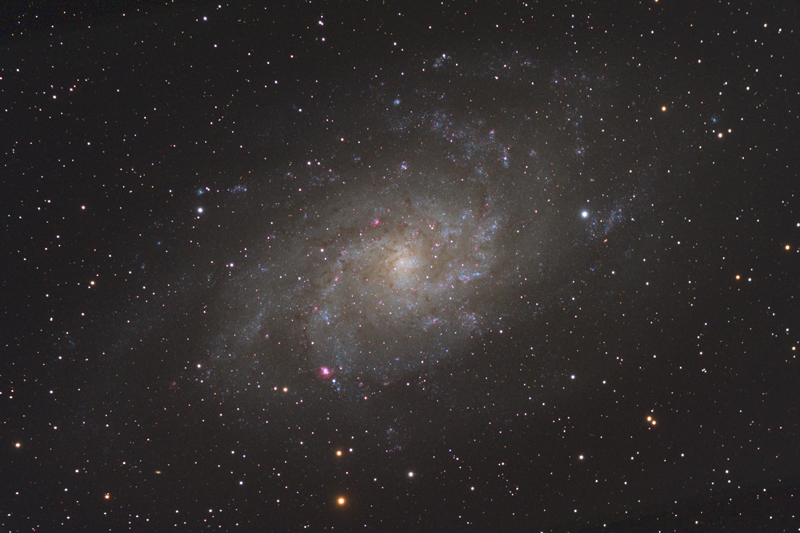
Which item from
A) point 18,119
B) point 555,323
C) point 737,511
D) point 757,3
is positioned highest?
point 18,119

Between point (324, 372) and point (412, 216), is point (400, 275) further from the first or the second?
point (324, 372)

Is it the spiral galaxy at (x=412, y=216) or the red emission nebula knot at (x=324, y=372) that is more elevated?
the spiral galaxy at (x=412, y=216)

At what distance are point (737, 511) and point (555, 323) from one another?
635mm

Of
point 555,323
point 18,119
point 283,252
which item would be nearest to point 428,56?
point 283,252

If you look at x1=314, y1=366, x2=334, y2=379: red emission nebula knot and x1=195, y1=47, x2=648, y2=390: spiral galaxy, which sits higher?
x1=195, y1=47, x2=648, y2=390: spiral galaxy

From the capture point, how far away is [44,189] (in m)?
0.77

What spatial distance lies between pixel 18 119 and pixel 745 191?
1.56 metres

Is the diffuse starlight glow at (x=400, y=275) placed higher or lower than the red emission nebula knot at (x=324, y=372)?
higher

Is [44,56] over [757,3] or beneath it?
over

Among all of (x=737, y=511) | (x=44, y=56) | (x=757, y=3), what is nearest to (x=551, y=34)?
(x=757, y=3)

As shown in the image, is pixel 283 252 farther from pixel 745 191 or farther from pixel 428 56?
pixel 745 191

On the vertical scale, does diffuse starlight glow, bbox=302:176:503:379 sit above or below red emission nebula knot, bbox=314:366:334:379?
above

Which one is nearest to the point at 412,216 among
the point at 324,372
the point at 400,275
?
the point at 400,275

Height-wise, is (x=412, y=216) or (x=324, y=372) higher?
(x=412, y=216)
